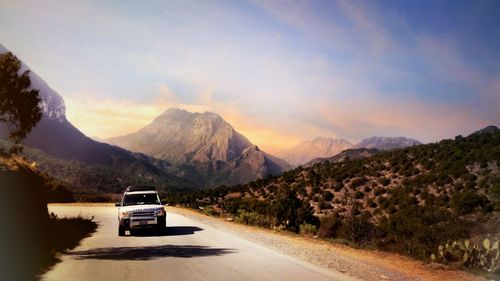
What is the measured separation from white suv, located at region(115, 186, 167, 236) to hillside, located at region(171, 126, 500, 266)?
10.4m

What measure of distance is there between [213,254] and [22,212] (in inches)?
223

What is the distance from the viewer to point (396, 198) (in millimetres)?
41656

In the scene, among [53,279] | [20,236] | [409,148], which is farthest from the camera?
[409,148]

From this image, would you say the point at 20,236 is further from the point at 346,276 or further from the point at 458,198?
the point at 458,198

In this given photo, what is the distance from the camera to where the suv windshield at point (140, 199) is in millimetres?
20706

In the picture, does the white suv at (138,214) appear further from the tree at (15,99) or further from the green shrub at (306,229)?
the green shrub at (306,229)

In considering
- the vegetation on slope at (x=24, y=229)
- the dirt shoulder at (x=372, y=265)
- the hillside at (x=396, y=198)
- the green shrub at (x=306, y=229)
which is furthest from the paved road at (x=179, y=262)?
the green shrub at (x=306, y=229)

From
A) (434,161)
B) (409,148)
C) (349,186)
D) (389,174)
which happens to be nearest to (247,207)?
(349,186)

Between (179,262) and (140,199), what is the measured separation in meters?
9.60

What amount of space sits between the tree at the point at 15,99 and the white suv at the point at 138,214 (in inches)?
316

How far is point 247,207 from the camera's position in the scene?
44.9 metres

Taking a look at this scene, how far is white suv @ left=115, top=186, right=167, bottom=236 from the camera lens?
19.3 meters

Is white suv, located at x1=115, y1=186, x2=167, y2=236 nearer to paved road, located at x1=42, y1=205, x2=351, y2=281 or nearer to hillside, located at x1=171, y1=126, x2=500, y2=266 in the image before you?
paved road, located at x1=42, y1=205, x2=351, y2=281

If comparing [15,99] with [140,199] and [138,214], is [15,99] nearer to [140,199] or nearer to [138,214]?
[140,199]
